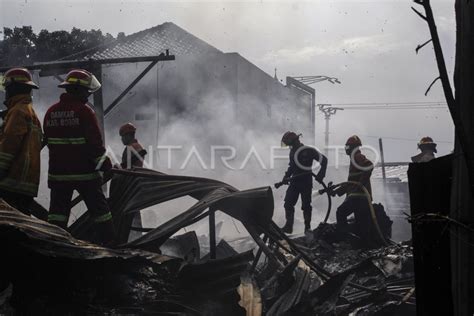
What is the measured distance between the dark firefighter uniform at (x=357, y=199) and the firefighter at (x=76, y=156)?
3.82 m

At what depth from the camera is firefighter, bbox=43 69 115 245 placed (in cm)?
437

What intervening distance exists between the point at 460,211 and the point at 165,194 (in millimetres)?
3147

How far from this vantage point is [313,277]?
459cm

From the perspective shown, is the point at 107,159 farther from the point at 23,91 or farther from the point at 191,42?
the point at 191,42

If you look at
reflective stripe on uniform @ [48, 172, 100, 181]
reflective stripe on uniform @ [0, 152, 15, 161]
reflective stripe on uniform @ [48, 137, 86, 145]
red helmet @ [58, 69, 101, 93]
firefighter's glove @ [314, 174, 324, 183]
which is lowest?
firefighter's glove @ [314, 174, 324, 183]

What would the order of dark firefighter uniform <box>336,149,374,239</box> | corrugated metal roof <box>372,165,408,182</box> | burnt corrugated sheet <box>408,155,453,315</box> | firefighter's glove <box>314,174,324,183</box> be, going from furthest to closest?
corrugated metal roof <box>372,165,408,182</box> < firefighter's glove <box>314,174,324,183</box> < dark firefighter uniform <box>336,149,374,239</box> < burnt corrugated sheet <box>408,155,453,315</box>

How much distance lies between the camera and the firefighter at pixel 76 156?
437cm

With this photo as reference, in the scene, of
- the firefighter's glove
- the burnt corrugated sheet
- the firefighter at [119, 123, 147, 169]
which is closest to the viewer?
the burnt corrugated sheet

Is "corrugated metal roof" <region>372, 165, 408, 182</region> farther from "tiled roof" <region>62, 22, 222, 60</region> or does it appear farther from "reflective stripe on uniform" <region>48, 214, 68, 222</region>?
"reflective stripe on uniform" <region>48, 214, 68, 222</region>

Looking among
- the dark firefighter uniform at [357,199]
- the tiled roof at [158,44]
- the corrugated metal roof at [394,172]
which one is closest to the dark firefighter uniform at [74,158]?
the dark firefighter uniform at [357,199]

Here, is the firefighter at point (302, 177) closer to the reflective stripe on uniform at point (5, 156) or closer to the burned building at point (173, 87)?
the reflective stripe on uniform at point (5, 156)

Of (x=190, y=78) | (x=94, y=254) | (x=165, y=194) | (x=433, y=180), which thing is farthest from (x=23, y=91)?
(x=190, y=78)

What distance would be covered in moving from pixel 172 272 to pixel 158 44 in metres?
13.5

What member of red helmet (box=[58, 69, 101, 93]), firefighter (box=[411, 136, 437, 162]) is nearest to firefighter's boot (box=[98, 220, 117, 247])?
red helmet (box=[58, 69, 101, 93])
